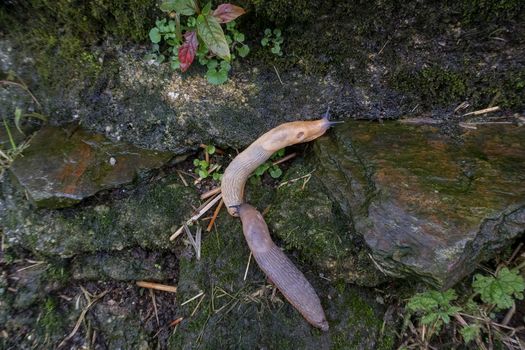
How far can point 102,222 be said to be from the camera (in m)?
2.79

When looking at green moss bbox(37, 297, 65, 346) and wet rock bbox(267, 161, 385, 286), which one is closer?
wet rock bbox(267, 161, 385, 286)

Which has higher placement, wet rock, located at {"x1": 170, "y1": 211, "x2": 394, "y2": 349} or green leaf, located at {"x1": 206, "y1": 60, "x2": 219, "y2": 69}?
green leaf, located at {"x1": 206, "y1": 60, "x2": 219, "y2": 69}

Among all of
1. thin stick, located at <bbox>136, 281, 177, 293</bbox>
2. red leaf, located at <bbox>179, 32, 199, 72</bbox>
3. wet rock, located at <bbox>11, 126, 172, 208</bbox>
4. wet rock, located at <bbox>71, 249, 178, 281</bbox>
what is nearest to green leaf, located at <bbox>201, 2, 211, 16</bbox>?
red leaf, located at <bbox>179, 32, 199, 72</bbox>

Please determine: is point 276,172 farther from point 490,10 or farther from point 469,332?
point 490,10

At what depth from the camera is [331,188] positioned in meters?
2.54

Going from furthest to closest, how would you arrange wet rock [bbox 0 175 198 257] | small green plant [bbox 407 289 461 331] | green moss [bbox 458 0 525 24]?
wet rock [bbox 0 175 198 257]
green moss [bbox 458 0 525 24]
small green plant [bbox 407 289 461 331]

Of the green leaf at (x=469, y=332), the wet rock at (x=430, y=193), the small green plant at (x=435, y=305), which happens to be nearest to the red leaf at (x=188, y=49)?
the wet rock at (x=430, y=193)

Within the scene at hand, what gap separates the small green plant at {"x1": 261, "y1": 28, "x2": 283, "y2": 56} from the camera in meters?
2.70

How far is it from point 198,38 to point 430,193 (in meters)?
1.82

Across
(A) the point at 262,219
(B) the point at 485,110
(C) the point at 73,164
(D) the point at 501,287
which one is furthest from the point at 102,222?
(B) the point at 485,110

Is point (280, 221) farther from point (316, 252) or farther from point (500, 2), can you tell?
point (500, 2)

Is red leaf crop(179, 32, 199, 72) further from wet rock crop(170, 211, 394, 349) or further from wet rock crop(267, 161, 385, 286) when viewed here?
wet rock crop(170, 211, 394, 349)

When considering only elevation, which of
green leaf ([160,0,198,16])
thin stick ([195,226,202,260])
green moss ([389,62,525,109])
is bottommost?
thin stick ([195,226,202,260])

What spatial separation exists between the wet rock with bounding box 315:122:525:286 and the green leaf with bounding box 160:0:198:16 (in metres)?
1.32
